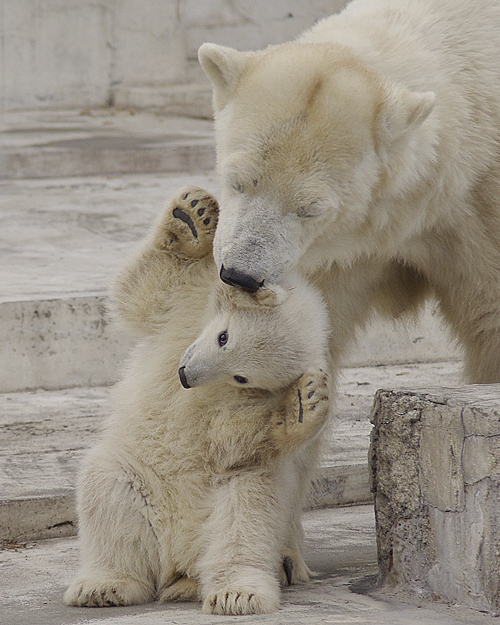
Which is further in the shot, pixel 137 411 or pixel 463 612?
pixel 137 411

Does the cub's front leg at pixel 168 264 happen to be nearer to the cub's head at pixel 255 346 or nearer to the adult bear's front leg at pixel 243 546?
the cub's head at pixel 255 346

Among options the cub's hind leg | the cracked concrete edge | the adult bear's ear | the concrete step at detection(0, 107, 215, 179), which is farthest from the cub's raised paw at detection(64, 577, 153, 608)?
the concrete step at detection(0, 107, 215, 179)

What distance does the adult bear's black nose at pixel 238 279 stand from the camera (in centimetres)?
247

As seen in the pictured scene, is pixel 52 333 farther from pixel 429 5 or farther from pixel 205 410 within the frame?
pixel 429 5

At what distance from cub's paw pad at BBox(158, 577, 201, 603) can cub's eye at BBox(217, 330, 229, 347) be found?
0.63m

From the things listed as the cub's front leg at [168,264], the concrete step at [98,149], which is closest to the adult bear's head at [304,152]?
the cub's front leg at [168,264]

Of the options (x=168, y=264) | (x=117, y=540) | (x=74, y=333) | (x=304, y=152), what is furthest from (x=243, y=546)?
(x=74, y=333)

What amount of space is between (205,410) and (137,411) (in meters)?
0.21

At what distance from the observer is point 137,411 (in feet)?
9.63

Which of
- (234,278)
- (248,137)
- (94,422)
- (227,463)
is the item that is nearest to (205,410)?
(227,463)

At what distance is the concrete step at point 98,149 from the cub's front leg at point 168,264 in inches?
224

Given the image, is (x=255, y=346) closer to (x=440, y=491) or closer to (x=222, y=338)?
(x=222, y=338)

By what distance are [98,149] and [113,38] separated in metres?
2.63

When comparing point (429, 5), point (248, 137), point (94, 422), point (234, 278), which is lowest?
point (94, 422)
